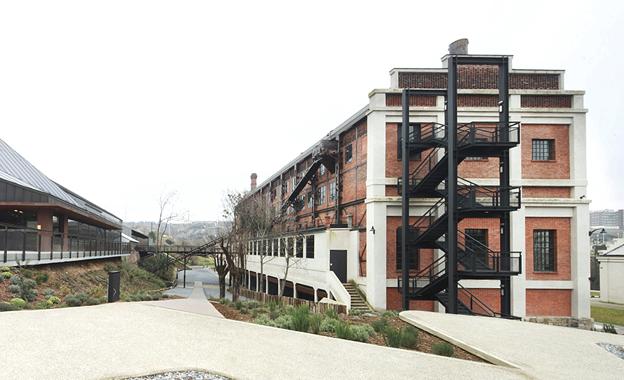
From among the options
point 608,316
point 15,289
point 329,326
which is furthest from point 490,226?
point 15,289

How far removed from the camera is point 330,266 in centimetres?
2555

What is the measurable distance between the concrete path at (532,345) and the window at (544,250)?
1063 cm

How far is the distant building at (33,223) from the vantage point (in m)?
18.9

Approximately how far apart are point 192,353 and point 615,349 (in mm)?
10451

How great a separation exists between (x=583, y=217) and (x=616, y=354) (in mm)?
14926

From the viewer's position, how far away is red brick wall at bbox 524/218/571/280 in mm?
23562

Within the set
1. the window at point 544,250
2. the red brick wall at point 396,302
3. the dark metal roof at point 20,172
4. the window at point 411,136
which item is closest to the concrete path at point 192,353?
the red brick wall at point 396,302

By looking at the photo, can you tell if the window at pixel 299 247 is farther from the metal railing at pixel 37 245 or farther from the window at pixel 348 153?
the metal railing at pixel 37 245

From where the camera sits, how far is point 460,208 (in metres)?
19.1

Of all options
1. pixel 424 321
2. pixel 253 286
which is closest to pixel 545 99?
pixel 424 321

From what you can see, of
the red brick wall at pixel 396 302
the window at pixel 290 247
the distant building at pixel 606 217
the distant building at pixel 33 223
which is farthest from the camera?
the distant building at pixel 606 217

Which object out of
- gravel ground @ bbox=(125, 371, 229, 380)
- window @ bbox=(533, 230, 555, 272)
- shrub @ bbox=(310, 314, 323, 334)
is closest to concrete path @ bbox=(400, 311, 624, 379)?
shrub @ bbox=(310, 314, 323, 334)

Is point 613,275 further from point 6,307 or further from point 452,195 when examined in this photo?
point 6,307

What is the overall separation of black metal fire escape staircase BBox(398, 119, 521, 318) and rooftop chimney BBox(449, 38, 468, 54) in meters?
6.63
